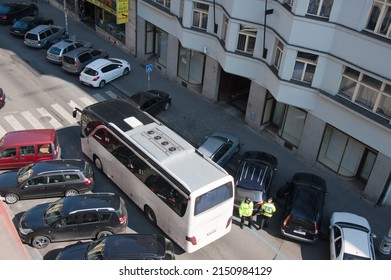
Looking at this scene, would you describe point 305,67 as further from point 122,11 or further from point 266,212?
point 122,11

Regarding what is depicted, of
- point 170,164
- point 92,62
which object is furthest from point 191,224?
point 92,62

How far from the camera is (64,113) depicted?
27.8 metres

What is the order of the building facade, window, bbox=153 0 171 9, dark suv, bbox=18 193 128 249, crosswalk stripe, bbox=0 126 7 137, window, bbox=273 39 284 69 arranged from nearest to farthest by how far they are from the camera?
dark suv, bbox=18 193 128 249
the building facade
window, bbox=273 39 284 69
crosswalk stripe, bbox=0 126 7 137
window, bbox=153 0 171 9

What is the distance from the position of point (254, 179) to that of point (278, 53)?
7407 mm

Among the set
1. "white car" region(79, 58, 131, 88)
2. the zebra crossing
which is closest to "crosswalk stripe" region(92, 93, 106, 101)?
"white car" region(79, 58, 131, 88)

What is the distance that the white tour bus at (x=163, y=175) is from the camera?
57.7 ft

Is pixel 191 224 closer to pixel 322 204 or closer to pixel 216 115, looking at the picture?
pixel 322 204

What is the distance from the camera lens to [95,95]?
30.2 m

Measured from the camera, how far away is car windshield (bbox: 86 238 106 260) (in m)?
16.2

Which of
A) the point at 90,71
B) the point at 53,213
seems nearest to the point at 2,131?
the point at 90,71

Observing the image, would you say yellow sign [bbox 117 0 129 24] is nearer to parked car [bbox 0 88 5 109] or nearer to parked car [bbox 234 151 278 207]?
parked car [bbox 0 88 5 109]

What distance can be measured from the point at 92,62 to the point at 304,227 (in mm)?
19361

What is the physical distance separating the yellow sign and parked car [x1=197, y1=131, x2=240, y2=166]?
48.6ft

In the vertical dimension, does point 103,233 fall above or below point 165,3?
below
